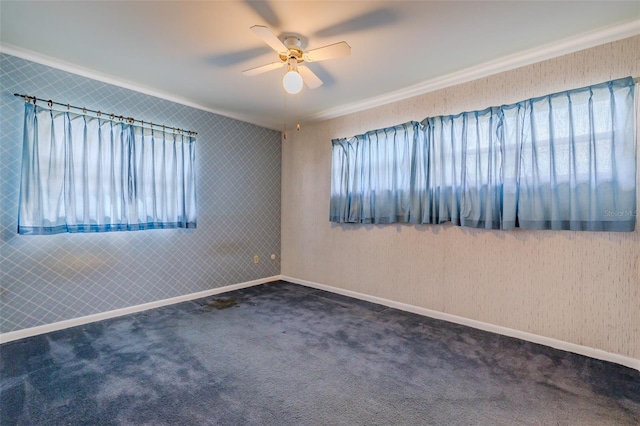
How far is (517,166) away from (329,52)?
6.52 ft

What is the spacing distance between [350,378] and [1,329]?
10.2 ft

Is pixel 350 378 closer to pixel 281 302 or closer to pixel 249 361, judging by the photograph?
pixel 249 361

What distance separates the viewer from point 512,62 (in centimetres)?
275

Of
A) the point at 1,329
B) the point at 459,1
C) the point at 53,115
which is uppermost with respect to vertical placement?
the point at 459,1

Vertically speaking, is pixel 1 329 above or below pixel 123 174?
below

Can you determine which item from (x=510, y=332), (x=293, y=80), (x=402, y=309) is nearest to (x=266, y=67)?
(x=293, y=80)

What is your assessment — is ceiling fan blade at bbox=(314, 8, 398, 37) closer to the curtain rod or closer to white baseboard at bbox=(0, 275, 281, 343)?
the curtain rod

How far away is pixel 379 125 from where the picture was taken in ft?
12.6

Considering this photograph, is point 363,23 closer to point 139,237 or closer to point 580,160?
point 580,160

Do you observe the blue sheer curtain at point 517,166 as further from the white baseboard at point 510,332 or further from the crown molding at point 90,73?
the crown molding at point 90,73

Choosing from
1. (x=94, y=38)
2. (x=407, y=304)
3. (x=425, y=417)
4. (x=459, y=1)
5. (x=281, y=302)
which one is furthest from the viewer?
(x=281, y=302)

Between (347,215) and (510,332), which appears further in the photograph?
(347,215)

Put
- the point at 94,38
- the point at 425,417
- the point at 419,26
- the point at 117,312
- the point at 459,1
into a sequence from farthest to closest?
the point at 117,312
the point at 94,38
the point at 419,26
the point at 459,1
the point at 425,417

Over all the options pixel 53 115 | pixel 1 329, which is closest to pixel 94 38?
pixel 53 115
